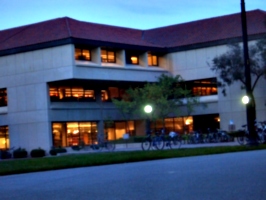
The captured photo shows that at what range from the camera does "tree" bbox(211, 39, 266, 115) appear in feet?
Result: 185

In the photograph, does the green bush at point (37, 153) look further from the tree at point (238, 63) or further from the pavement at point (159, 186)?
the pavement at point (159, 186)

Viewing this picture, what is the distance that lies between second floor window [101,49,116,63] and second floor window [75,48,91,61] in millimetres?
2307

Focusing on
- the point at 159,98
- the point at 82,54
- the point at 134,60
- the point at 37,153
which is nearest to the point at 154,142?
the point at 37,153

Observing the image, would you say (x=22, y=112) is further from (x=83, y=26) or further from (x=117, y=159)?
(x=117, y=159)

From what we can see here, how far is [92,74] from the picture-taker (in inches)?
Result: 2361

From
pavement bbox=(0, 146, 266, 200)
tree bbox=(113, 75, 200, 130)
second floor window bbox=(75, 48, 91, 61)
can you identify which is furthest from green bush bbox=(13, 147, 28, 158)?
pavement bbox=(0, 146, 266, 200)

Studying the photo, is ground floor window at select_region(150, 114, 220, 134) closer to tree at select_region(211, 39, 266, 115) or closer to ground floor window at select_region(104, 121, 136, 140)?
ground floor window at select_region(104, 121, 136, 140)

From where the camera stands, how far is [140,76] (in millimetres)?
65688

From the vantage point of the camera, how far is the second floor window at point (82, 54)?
195 ft

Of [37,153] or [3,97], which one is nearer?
[37,153]

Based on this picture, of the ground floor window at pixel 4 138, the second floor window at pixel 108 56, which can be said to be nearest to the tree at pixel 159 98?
the second floor window at pixel 108 56

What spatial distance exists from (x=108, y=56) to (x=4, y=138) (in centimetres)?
1379

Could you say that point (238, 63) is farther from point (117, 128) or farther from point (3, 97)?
point (3, 97)

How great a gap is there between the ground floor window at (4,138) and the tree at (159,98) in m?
11.7
